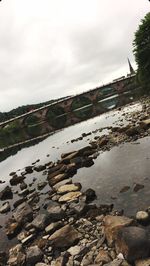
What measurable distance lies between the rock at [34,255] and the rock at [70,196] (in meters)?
3.32

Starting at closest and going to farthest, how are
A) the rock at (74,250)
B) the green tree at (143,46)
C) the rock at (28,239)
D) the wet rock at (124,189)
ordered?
the rock at (74,250) < the rock at (28,239) < the wet rock at (124,189) < the green tree at (143,46)

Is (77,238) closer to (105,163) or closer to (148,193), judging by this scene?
(148,193)

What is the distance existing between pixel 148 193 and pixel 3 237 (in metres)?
5.51

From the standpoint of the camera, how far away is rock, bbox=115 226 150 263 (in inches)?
242

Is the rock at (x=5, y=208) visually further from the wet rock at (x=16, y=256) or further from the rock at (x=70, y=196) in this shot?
the wet rock at (x=16, y=256)

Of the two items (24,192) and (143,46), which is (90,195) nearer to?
(24,192)

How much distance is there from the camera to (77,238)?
7848 millimetres

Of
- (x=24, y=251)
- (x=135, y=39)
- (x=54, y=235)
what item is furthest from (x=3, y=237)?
(x=135, y=39)

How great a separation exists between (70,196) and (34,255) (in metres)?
3.87

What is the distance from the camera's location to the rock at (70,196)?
11.1 meters

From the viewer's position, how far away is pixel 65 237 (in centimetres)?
796

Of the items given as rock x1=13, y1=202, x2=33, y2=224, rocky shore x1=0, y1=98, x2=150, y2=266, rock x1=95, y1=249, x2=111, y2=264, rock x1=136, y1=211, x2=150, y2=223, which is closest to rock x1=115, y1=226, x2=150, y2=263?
rocky shore x1=0, y1=98, x2=150, y2=266

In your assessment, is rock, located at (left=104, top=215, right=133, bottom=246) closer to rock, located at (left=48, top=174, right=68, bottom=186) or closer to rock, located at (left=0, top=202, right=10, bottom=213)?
rock, located at (left=48, top=174, right=68, bottom=186)

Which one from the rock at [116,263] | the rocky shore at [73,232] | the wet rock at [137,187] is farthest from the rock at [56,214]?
the rock at [116,263]
